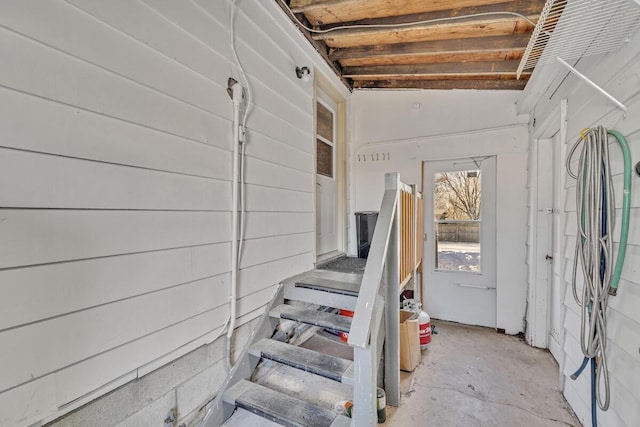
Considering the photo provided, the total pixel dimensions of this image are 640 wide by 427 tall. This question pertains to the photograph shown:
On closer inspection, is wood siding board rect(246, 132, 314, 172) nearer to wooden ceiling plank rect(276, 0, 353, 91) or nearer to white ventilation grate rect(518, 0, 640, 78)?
wooden ceiling plank rect(276, 0, 353, 91)

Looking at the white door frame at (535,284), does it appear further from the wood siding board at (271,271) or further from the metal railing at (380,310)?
the wood siding board at (271,271)

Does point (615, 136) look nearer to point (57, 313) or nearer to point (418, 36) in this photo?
point (418, 36)

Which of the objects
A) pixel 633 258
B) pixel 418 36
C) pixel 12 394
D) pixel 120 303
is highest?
pixel 418 36

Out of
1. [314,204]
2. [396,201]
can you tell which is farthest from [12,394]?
[314,204]

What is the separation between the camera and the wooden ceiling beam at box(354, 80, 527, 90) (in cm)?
320

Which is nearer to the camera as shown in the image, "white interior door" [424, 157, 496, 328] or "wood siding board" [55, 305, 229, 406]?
"wood siding board" [55, 305, 229, 406]

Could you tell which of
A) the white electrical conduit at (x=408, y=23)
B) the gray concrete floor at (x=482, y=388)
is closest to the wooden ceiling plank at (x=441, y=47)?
the white electrical conduit at (x=408, y=23)

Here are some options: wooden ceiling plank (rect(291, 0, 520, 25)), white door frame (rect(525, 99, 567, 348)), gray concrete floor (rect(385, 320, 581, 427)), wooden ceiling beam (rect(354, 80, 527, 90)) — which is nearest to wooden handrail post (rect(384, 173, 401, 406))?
gray concrete floor (rect(385, 320, 581, 427))

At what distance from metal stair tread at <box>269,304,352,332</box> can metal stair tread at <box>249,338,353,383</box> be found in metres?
0.18

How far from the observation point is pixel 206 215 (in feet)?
5.48

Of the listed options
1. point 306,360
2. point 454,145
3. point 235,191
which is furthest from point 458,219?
point 235,191

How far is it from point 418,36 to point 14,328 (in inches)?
129

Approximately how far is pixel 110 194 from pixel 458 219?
355cm

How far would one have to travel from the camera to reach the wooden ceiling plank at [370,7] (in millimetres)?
2127
